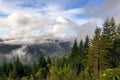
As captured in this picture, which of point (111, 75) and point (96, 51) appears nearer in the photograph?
point (111, 75)

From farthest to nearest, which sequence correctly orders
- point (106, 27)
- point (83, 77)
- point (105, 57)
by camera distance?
point (83, 77) < point (106, 27) < point (105, 57)

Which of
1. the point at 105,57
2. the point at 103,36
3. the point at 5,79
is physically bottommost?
the point at 5,79

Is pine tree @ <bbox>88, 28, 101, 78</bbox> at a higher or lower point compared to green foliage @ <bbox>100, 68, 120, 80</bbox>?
higher

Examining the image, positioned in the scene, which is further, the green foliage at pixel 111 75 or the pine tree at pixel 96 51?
the pine tree at pixel 96 51

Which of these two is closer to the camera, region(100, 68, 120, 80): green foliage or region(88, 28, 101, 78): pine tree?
region(100, 68, 120, 80): green foliage

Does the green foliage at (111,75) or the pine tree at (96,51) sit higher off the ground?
the pine tree at (96,51)

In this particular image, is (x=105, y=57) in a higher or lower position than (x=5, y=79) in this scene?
higher

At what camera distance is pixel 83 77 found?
9994cm

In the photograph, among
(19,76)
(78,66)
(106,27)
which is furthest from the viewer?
(19,76)

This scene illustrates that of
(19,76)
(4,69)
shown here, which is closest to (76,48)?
(19,76)

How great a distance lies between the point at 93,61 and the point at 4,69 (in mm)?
103869

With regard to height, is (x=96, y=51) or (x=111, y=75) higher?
(x=96, y=51)

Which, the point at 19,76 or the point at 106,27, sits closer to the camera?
the point at 106,27

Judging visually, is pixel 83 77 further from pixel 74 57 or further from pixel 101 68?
pixel 74 57
